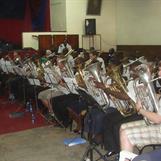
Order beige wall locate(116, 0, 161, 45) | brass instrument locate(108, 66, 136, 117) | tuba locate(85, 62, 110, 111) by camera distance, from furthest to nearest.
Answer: beige wall locate(116, 0, 161, 45) < tuba locate(85, 62, 110, 111) < brass instrument locate(108, 66, 136, 117)

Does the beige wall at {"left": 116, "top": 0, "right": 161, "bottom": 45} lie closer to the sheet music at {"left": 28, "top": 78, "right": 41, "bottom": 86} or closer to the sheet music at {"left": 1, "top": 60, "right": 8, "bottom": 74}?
the sheet music at {"left": 1, "top": 60, "right": 8, "bottom": 74}

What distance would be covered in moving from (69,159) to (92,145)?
0.44 meters

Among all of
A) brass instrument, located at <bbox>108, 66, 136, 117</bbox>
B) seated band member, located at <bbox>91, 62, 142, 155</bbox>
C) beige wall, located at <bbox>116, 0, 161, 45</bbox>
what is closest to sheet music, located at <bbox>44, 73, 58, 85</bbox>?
brass instrument, located at <bbox>108, 66, 136, 117</bbox>

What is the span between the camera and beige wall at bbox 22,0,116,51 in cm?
1148

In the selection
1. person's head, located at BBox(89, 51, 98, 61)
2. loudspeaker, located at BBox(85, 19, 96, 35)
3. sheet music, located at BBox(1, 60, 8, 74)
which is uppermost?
loudspeaker, located at BBox(85, 19, 96, 35)

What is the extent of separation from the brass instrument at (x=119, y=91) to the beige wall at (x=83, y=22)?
24.6ft

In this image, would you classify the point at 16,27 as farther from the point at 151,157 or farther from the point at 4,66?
the point at 151,157

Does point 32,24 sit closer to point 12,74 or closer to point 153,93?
point 12,74

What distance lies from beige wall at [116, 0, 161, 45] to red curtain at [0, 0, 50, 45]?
2.82 m

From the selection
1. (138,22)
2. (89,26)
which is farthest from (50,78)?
(138,22)

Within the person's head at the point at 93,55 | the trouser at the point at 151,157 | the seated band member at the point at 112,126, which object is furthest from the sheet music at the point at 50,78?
the trouser at the point at 151,157

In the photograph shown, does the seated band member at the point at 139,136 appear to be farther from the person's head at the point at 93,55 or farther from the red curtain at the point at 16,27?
the red curtain at the point at 16,27

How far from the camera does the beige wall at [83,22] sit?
37.7ft

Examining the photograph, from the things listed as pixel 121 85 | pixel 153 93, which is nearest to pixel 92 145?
pixel 121 85
